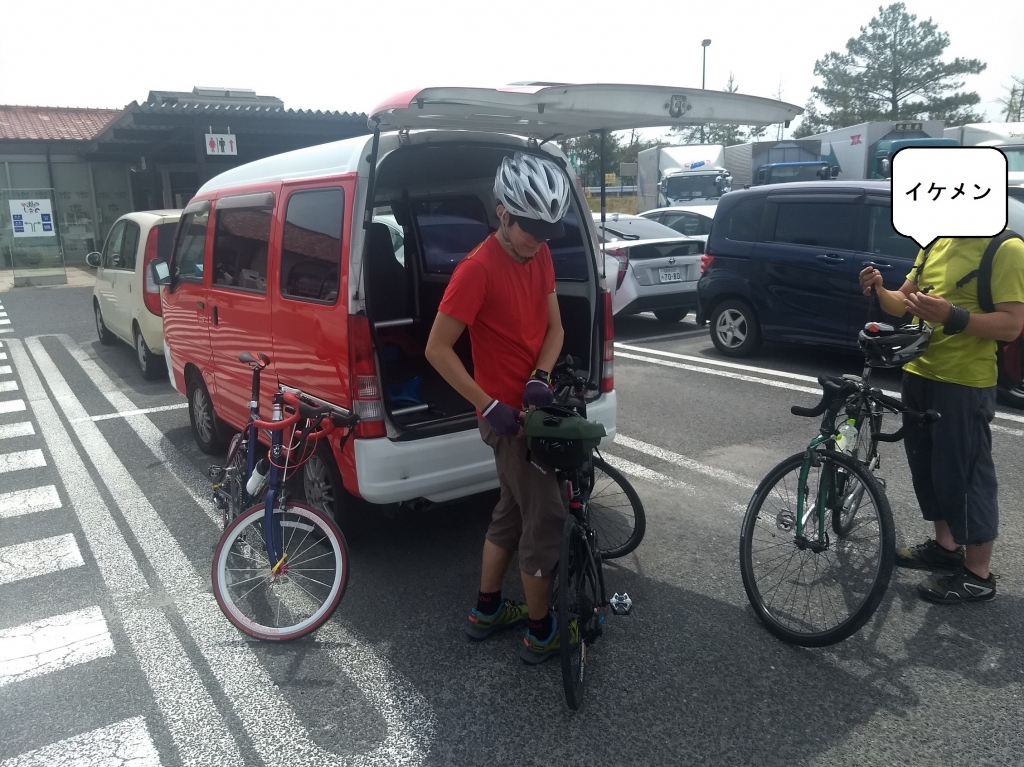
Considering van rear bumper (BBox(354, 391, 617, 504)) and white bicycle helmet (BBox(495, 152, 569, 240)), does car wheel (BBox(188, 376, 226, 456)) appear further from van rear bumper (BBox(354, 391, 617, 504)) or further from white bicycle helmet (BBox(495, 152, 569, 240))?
white bicycle helmet (BBox(495, 152, 569, 240))

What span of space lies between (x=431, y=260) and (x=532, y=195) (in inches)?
85.3

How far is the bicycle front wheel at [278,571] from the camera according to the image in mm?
3473

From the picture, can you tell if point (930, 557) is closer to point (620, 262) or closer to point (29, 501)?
point (29, 501)

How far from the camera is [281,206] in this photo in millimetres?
4230

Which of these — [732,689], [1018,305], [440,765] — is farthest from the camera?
[1018,305]

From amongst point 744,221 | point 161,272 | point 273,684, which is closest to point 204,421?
point 161,272

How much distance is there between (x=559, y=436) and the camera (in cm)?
284

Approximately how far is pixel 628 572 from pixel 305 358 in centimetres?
187

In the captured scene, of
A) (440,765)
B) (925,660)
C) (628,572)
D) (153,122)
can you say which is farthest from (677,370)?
(153,122)

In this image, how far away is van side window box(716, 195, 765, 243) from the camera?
8688mm

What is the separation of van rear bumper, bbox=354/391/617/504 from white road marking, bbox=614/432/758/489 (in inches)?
73.2

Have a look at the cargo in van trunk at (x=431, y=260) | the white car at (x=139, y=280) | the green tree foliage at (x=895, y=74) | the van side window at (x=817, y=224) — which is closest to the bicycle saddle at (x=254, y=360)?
the cargo in van trunk at (x=431, y=260)

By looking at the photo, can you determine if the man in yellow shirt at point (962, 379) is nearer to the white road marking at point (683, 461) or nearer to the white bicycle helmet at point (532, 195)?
the white bicycle helmet at point (532, 195)

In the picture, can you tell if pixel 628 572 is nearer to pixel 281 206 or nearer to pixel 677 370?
pixel 281 206
